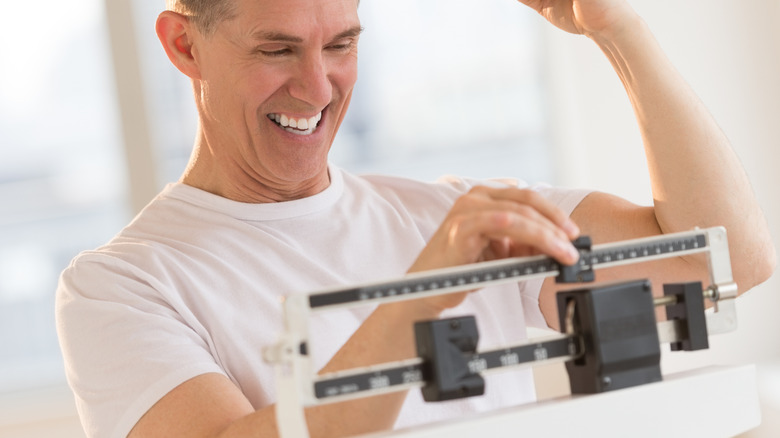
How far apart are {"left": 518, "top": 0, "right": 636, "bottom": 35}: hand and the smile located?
47cm

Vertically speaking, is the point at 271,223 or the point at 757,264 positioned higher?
the point at 271,223

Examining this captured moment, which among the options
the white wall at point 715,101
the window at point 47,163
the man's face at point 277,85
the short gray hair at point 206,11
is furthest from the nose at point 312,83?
the window at point 47,163

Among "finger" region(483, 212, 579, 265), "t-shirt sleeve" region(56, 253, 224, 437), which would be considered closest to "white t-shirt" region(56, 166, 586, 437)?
"t-shirt sleeve" region(56, 253, 224, 437)

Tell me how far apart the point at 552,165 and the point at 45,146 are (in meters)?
2.09

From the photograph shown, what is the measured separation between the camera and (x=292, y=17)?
153cm

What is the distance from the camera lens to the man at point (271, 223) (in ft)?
4.62

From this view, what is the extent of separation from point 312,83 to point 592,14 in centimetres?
49

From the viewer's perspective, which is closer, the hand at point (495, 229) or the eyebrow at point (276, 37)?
the hand at point (495, 229)

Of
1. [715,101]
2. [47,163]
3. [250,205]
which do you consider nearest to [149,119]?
[47,163]

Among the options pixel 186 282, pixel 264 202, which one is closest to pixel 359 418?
pixel 186 282

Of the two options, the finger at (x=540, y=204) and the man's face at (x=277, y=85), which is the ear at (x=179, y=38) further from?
the finger at (x=540, y=204)

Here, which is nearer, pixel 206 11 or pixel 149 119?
pixel 206 11

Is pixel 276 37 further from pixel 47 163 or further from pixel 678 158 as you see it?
pixel 47 163

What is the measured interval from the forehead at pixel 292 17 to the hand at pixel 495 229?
53cm
